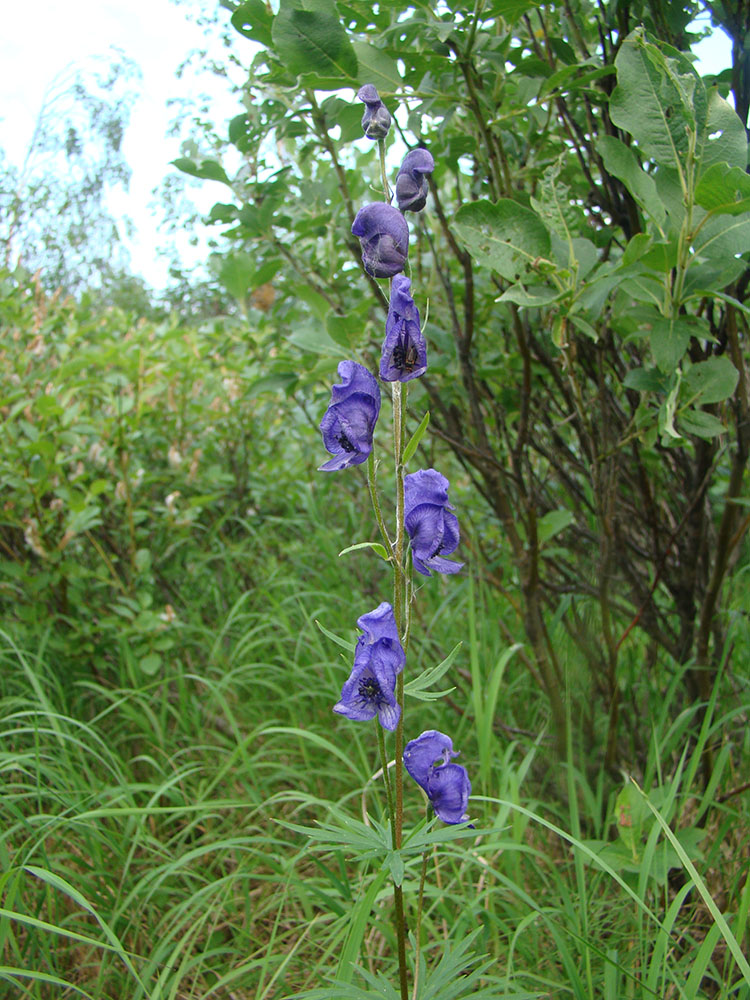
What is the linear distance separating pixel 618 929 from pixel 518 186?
6.42 feet

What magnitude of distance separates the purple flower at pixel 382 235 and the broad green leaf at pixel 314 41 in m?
0.56

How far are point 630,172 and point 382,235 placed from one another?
638 mm

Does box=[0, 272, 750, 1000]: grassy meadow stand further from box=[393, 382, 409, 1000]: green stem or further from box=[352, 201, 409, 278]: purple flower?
box=[352, 201, 409, 278]: purple flower


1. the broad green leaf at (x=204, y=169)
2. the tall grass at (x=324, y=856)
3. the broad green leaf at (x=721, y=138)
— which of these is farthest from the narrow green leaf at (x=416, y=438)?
the broad green leaf at (x=204, y=169)

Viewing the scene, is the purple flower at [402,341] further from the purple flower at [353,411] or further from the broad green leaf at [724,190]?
the broad green leaf at [724,190]

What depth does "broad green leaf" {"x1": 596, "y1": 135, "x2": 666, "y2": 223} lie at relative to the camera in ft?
4.56

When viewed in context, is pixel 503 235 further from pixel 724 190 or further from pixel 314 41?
pixel 314 41

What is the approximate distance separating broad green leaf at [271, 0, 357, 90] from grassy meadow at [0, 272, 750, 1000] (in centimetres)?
74

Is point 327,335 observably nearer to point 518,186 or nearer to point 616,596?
point 518,186

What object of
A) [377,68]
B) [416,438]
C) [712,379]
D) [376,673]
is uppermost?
[377,68]

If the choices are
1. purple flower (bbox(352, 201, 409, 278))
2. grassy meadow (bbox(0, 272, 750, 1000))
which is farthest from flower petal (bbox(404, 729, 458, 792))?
purple flower (bbox(352, 201, 409, 278))

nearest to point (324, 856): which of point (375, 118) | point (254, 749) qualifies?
point (254, 749)

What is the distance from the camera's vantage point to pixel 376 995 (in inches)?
41.9

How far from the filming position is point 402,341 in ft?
3.27
